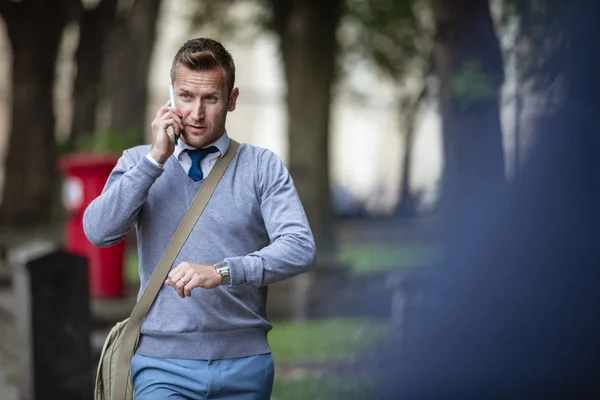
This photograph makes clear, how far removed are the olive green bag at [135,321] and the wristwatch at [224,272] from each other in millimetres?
189

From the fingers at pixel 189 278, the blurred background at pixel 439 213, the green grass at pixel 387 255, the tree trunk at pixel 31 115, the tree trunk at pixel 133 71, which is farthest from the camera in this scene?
the green grass at pixel 387 255

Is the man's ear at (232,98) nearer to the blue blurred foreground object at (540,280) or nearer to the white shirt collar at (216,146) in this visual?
the white shirt collar at (216,146)

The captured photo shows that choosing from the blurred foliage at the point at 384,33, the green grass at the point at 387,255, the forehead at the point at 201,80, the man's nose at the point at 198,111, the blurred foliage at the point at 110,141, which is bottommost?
the green grass at the point at 387,255

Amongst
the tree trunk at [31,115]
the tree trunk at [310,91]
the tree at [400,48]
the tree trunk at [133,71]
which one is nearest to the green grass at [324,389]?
the tree trunk at [310,91]

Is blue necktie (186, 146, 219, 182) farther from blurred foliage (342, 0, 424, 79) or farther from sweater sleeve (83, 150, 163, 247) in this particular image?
blurred foliage (342, 0, 424, 79)

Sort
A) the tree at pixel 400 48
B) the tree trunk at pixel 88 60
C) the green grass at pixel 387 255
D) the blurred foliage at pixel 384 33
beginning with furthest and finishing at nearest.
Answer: the tree at pixel 400 48 < the blurred foliage at pixel 384 33 < the tree trunk at pixel 88 60 < the green grass at pixel 387 255

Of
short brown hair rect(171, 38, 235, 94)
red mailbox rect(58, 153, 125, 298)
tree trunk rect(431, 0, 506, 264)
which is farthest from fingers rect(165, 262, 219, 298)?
red mailbox rect(58, 153, 125, 298)

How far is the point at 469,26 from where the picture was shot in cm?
848

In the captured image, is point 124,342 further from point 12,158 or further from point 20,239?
point 12,158

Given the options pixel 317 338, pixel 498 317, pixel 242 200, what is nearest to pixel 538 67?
pixel 498 317

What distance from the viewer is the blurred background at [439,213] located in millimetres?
5008

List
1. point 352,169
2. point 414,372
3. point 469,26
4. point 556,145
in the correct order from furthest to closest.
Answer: point 352,169 < point 469,26 < point 414,372 < point 556,145

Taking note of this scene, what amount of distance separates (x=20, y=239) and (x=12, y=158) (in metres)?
3.71

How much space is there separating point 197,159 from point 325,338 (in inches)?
302
